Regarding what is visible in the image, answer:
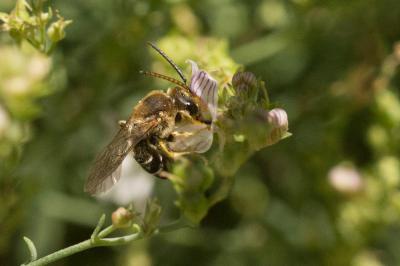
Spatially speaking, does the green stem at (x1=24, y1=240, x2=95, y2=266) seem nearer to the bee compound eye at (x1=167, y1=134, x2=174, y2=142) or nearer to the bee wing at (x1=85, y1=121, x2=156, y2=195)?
the bee wing at (x1=85, y1=121, x2=156, y2=195)

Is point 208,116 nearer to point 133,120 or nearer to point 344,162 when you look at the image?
point 133,120

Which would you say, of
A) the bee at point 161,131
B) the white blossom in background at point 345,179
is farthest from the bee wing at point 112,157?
the white blossom in background at point 345,179

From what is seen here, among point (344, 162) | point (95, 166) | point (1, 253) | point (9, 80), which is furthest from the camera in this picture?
point (344, 162)

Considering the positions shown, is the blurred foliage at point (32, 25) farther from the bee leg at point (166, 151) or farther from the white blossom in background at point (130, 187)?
the white blossom in background at point (130, 187)

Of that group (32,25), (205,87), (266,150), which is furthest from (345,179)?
(32,25)

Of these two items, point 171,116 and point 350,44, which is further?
point 350,44

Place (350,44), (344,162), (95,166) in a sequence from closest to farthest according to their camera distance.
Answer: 1. (95,166)
2. (344,162)
3. (350,44)

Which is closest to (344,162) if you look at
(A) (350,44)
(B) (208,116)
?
(A) (350,44)
